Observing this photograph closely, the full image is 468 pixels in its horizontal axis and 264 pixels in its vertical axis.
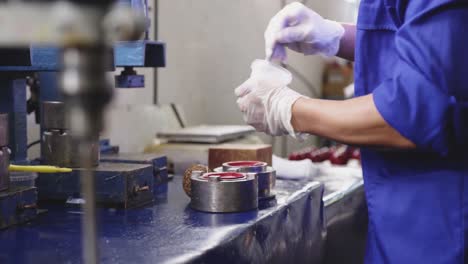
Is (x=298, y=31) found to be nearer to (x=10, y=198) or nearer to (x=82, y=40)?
(x=10, y=198)

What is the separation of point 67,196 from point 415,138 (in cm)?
86

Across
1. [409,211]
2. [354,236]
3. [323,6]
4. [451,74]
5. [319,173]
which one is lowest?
[354,236]

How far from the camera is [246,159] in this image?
189 cm

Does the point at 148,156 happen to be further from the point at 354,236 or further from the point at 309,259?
the point at 354,236

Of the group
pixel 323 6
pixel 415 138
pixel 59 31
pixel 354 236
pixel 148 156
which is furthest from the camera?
pixel 323 6

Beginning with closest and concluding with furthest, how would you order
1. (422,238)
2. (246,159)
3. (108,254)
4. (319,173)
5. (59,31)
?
1. (59,31)
2. (108,254)
3. (422,238)
4. (246,159)
5. (319,173)

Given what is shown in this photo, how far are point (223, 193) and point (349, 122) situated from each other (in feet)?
A: 1.16

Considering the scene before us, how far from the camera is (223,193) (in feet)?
4.58

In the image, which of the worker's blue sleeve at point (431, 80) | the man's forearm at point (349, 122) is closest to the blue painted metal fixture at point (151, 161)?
the man's forearm at point (349, 122)

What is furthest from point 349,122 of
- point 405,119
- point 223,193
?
point 223,193

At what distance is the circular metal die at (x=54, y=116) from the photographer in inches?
59.2

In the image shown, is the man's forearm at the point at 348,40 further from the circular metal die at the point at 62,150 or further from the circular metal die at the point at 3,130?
the circular metal die at the point at 3,130

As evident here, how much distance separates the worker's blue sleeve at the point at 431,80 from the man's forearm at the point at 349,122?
0.07 ft

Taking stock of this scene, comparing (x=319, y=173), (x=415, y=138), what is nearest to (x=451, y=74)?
(x=415, y=138)
